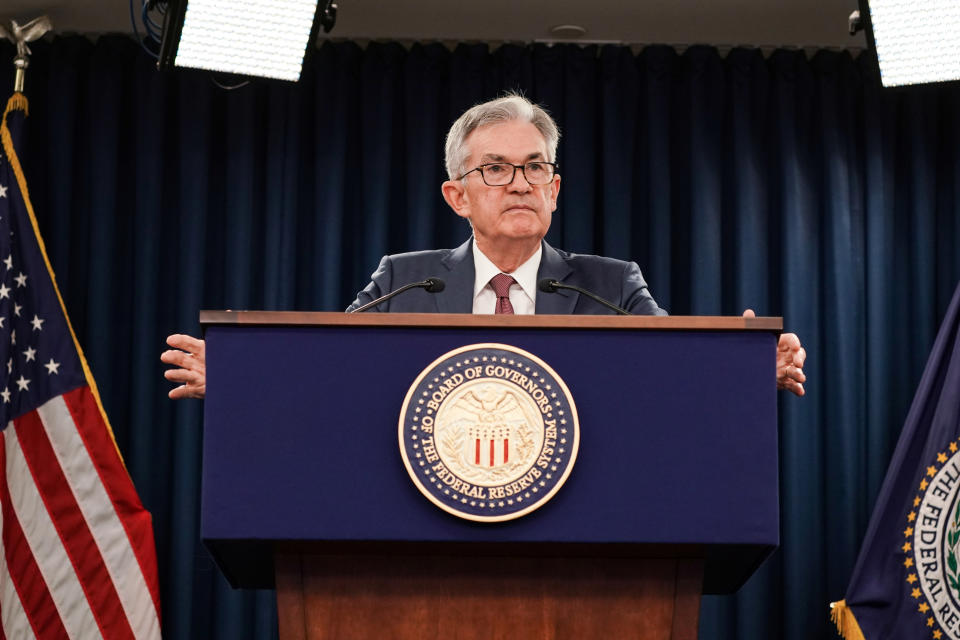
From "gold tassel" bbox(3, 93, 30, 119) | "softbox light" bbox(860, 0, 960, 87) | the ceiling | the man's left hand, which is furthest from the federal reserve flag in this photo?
"gold tassel" bbox(3, 93, 30, 119)

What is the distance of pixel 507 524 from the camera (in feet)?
5.63

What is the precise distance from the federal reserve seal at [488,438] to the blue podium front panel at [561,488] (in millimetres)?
26

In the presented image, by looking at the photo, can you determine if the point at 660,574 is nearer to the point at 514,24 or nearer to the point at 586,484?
the point at 586,484

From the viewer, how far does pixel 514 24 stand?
4691 millimetres

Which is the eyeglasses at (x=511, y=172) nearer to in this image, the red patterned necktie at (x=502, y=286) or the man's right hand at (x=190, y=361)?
the red patterned necktie at (x=502, y=286)

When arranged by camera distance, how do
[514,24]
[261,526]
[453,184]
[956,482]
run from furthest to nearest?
[514,24]
[956,482]
[453,184]
[261,526]

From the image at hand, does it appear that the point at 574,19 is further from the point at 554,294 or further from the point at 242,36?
the point at 554,294

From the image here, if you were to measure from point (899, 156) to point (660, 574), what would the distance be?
3449 mm

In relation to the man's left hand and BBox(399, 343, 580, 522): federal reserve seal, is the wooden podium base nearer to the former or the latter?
BBox(399, 343, 580, 522): federal reserve seal

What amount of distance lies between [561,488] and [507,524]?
0.09m

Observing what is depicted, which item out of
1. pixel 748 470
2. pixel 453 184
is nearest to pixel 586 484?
pixel 748 470

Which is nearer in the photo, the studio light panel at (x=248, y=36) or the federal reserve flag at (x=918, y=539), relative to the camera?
the studio light panel at (x=248, y=36)

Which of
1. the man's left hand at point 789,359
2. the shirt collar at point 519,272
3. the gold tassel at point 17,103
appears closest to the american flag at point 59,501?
the gold tassel at point 17,103

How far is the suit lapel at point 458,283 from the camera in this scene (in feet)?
8.48
